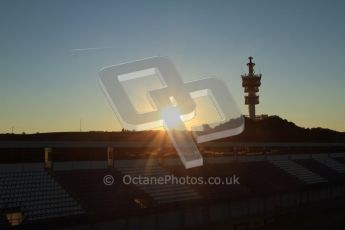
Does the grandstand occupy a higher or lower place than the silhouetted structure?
lower

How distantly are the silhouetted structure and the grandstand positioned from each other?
50.5m

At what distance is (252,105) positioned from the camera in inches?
3438

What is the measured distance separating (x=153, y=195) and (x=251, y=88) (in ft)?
225

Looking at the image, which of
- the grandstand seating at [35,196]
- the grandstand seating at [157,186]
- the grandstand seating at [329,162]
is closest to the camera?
the grandstand seating at [35,196]

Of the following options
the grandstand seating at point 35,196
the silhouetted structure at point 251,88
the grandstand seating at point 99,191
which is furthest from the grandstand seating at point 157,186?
the silhouetted structure at point 251,88

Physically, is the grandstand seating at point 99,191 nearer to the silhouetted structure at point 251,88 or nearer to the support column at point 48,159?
the support column at point 48,159

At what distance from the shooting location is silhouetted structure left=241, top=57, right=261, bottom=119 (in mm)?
87250

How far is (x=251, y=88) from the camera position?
88.8m

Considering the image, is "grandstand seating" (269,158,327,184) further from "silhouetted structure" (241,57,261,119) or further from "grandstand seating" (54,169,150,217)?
"silhouetted structure" (241,57,261,119)

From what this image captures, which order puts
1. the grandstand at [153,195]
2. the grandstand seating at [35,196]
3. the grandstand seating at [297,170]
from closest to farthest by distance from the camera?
the grandstand seating at [35,196] → the grandstand at [153,195] → the grandstand seating at [297,170]

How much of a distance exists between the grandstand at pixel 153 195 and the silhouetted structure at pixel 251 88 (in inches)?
1986

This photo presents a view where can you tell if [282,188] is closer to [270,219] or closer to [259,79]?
[270,219]

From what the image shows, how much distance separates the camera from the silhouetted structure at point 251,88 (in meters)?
87.2

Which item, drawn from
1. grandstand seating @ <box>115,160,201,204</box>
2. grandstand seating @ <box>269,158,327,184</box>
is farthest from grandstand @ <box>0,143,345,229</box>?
grandstand seating @ <box>269,158,327,184</box>
